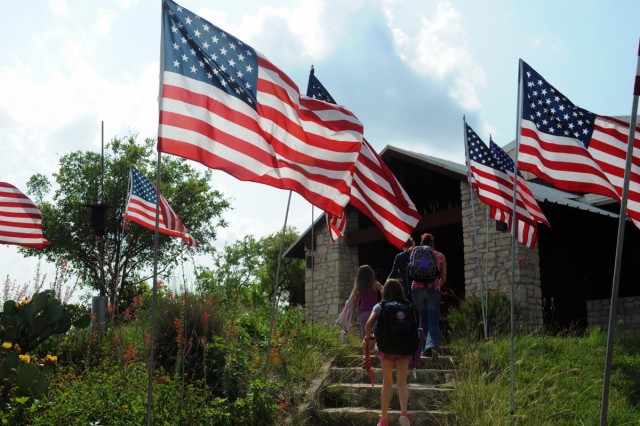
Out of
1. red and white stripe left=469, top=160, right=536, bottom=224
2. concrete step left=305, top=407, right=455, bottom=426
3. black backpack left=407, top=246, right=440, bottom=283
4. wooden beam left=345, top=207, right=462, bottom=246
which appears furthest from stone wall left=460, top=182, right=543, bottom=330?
concrete step left=305, top=407, right=455, bottom=426

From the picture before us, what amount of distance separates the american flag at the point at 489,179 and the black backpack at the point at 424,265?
1.07m

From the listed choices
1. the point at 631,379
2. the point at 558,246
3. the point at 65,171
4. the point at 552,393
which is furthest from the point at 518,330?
the point at 65,171

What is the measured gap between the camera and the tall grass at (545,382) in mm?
7262

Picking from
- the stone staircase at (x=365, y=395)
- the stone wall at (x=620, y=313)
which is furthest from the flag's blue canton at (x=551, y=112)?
the stone wall at (x=620, y=313)

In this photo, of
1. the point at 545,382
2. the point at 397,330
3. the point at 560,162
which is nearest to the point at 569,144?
the point at 560,162

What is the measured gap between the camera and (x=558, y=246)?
54.9 feet

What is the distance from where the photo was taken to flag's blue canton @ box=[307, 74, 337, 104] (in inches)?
372

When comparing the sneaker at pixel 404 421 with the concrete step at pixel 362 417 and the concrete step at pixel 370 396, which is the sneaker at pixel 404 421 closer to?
the concrete step at pixel 362 417

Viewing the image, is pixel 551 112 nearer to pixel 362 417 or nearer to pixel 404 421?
pixel 404 421

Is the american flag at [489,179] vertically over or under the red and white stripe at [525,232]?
over

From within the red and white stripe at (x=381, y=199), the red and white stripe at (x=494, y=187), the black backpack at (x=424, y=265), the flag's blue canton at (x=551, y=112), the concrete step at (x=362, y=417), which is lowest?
the concrete step at (x=362, y=417)

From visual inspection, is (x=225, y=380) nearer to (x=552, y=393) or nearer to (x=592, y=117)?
(x=552, y=393)

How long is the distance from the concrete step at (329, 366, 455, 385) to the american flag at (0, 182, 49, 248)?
21.1 ft

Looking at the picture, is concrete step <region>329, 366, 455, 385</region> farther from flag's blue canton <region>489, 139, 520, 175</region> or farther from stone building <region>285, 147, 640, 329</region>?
stone building <region>285, 147, 640, 329</region>
